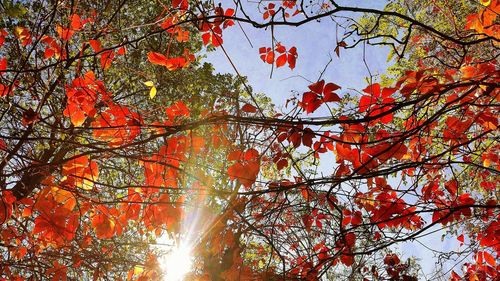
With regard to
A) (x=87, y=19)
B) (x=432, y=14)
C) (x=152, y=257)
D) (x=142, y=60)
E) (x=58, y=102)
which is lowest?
(x=152, y=257)

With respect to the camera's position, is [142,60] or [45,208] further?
[142,60]

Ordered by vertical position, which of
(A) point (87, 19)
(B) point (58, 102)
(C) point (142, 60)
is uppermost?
(C) point (142, 60)

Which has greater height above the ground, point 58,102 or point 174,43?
point 174,43

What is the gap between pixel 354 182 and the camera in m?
2.61

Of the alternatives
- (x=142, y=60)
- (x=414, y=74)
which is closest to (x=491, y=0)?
(x=414, y=74)

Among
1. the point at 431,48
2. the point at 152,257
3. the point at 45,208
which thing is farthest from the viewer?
the point at 431,48

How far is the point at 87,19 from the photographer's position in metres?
4.40

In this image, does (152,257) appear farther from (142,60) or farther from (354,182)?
(354,182)

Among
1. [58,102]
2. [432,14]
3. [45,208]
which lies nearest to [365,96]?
[45,208]

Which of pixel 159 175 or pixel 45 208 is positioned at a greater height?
pixel 159 175

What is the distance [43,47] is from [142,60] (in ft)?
4.39

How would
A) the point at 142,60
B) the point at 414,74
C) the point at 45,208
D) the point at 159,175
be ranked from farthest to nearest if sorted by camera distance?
the point at 142,60
the point at 159,175
the point at 45,208
the point at 414,74

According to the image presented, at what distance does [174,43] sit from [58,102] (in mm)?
1901

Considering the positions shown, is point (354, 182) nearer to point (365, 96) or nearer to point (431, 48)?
point (365, 96)
